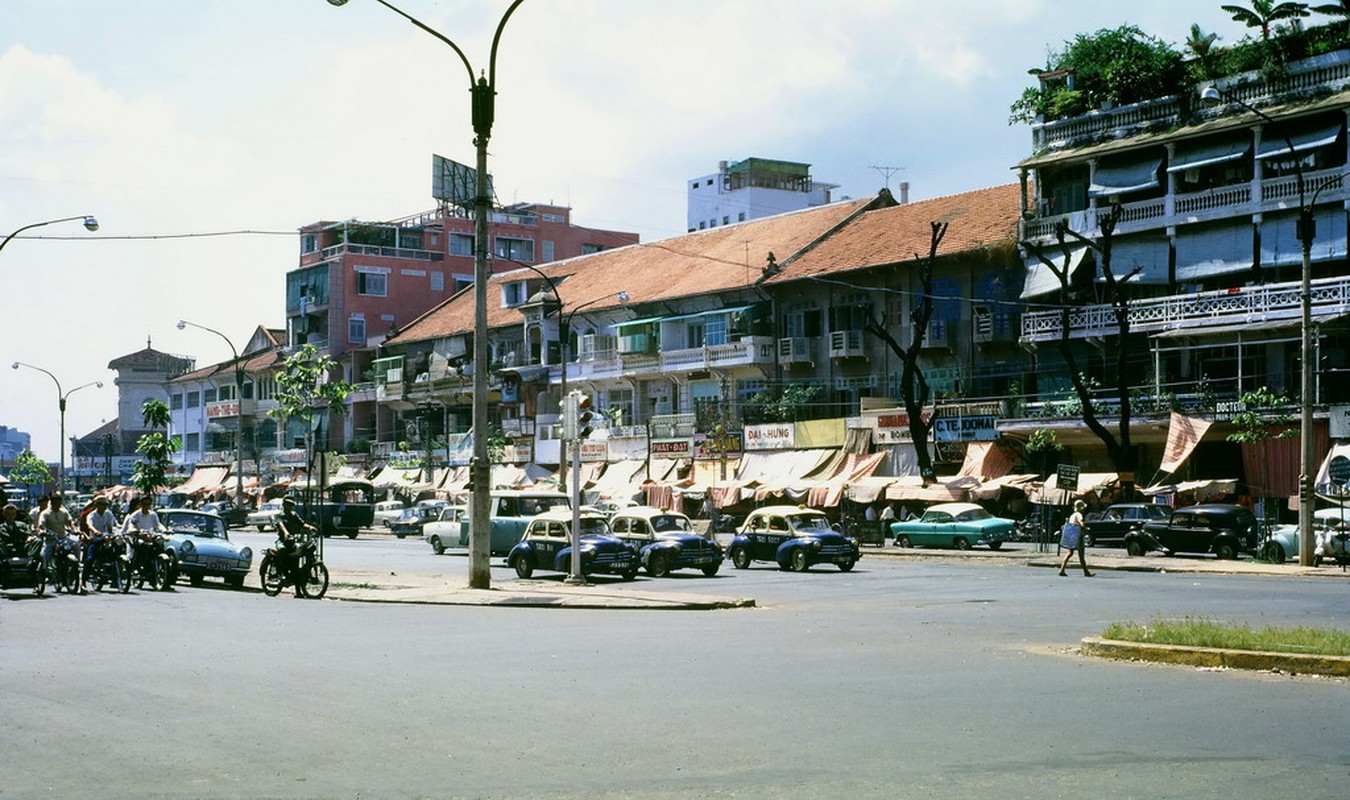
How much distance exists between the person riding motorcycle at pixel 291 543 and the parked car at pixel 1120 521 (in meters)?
24.4

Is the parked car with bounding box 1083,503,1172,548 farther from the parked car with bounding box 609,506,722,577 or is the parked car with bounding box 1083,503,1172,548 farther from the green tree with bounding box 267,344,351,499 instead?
the green tree with bounding box 267,344,351,499

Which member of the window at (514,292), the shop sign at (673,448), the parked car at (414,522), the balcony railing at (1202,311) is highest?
the window at (514,292)

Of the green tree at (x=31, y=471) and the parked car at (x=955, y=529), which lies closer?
the parked car at (x=955, y=529)

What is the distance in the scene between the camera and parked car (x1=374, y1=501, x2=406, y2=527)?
69.1m

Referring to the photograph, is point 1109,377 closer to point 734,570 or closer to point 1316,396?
point 1316,396

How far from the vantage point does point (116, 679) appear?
13.6 metres

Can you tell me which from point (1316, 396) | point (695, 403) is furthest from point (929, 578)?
point (695, 403)

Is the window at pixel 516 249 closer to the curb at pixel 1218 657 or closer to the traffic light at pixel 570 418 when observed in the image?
the traffic light at pixel 570 418

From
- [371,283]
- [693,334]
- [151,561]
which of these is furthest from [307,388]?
[151,561]

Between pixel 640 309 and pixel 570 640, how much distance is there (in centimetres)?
5694

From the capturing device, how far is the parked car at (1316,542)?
123 ft

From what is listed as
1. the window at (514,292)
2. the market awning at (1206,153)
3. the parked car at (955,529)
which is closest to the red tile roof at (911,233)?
the market awning at (1206,153)

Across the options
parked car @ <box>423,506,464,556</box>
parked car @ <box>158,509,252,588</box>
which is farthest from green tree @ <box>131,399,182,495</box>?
parked car @ <box>158,509,252,588</box>

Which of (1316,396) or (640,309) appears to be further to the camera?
(640,309)
